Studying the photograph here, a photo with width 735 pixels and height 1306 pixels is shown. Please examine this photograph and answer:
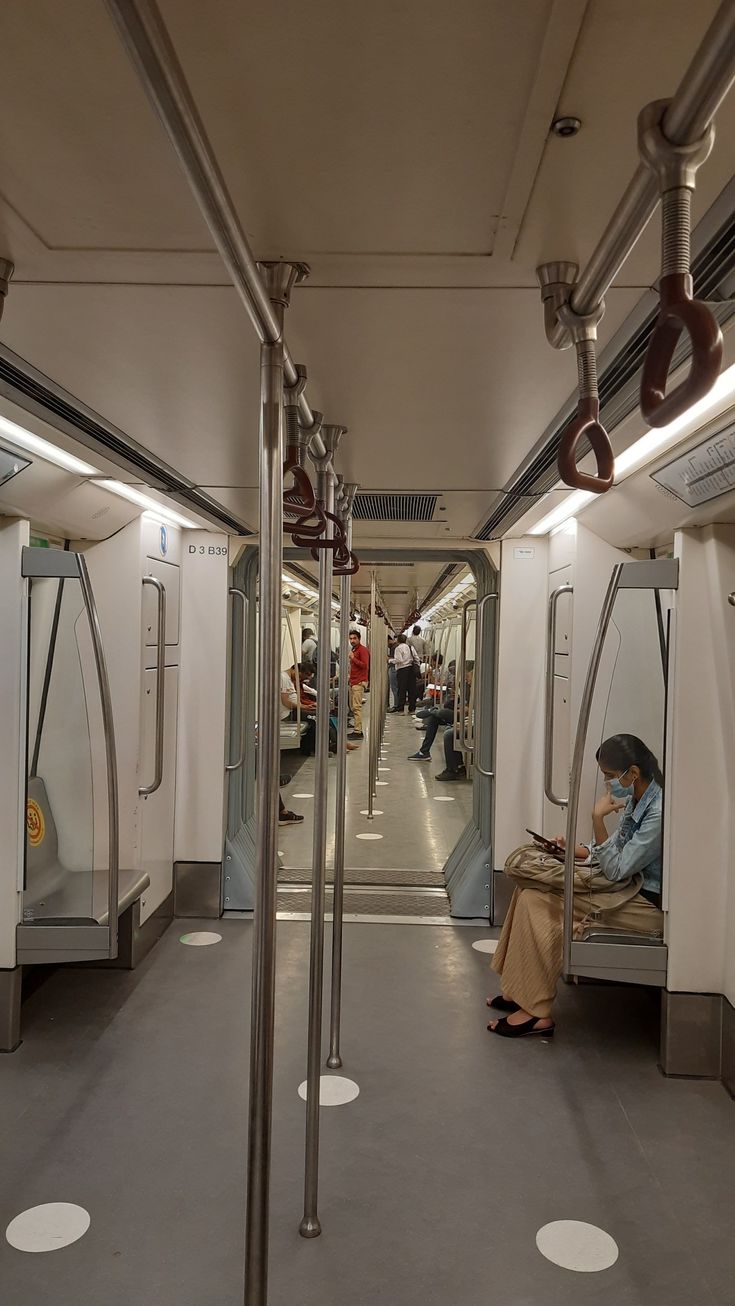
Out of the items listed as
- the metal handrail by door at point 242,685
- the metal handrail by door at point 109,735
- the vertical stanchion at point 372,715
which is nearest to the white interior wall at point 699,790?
the metal handrail by door at point 109,735

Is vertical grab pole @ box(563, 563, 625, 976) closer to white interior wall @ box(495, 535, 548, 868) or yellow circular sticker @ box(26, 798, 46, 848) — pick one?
white interior wall @ box(495, 535, 548, 868)

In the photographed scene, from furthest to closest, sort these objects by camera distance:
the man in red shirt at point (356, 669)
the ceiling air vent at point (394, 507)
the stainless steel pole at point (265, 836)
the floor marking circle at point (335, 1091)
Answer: the man in red shirt at point (356, 669) < the ceiling air vent at point (394, 507) < the floor marking circle at point (335, 1091) < the stainless steel pole at point (265, 836)

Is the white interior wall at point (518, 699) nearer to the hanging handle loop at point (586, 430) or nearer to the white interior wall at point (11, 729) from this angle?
the white interior wall at point (11, 729)

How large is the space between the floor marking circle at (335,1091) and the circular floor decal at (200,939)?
5.28ft

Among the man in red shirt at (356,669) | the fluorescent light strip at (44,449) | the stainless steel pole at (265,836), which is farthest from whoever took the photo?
the man in red shirt at (356,669)

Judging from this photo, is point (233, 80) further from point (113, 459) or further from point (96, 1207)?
point (96, 1207)

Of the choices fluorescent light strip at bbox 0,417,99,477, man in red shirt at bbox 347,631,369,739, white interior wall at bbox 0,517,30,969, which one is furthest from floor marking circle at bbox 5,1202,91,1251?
man in red shirt at bbox 347,631,369,739

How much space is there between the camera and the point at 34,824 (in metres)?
3.54

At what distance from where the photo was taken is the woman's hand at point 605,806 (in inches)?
146

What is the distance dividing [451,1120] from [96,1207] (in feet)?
3.92

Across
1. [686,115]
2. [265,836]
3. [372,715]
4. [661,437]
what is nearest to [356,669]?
[372,715]

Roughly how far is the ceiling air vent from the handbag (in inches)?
69.1

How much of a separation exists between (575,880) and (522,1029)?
695 millimetres

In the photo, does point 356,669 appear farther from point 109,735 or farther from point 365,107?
point 365,107
